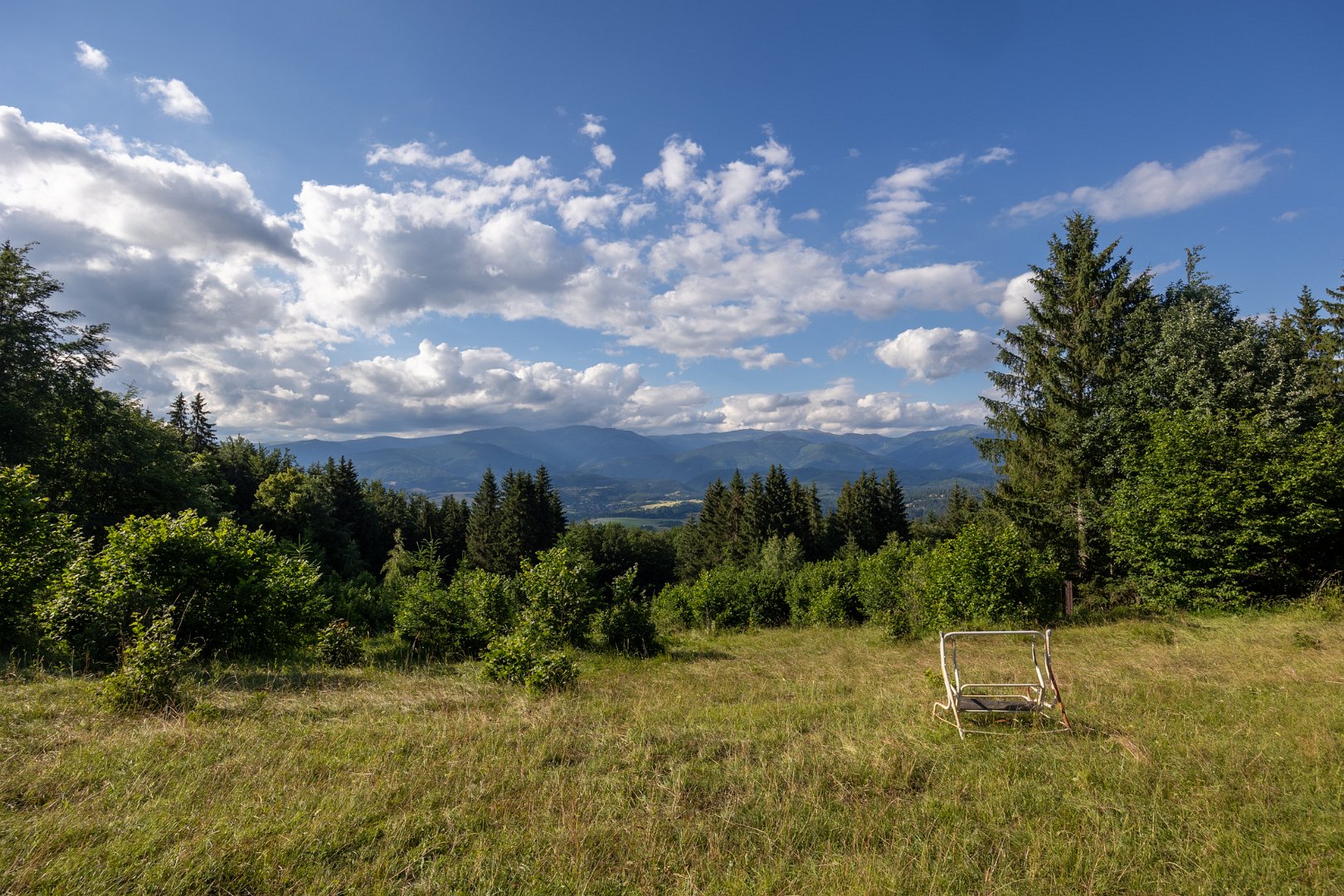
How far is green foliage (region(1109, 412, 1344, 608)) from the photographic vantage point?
15.3m

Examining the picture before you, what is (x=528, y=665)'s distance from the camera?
10.1 meters

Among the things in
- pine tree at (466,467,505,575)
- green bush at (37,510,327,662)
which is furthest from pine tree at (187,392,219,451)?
green bush at (37,510,327,662)

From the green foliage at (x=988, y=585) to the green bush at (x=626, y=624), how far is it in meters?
10.4

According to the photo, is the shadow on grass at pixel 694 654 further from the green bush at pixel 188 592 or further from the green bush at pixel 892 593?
the green bush at pixel 188 592

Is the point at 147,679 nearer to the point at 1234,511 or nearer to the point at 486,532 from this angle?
the point at 1234,511

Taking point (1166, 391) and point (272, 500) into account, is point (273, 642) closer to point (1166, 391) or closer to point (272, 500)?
point (1166, 391)

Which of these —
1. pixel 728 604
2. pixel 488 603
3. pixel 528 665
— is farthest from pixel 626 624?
pixel 728 604

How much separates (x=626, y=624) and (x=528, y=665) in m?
5.85

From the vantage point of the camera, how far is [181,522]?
1073 centimetres

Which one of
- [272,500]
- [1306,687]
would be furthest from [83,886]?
[272,500]

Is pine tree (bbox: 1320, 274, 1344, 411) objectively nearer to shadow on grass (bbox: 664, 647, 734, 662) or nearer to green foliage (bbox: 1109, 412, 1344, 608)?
green foliage (bbox: 1109, 412, 1344, 608)

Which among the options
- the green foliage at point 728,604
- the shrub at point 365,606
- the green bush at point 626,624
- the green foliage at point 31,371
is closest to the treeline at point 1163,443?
the green foliage at point 728,604

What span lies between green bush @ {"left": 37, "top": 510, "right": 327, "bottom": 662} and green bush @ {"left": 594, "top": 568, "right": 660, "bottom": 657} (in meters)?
7.62

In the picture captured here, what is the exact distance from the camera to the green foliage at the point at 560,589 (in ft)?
45.7
